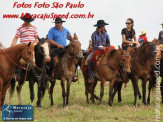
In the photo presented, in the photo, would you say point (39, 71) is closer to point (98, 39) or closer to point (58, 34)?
point (58, 34)

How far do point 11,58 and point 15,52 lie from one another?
223mm

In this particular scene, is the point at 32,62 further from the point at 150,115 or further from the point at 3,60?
Answer: the point at 150,115

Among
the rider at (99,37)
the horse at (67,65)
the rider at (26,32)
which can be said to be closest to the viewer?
the rider at (26,32)

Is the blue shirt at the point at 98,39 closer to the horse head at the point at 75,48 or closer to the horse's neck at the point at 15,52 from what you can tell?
the horse head at the point at 75,48

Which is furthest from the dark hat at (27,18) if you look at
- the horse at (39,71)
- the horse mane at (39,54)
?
the horse mane at (39,54)

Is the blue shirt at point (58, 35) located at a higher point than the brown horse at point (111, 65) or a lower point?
higher

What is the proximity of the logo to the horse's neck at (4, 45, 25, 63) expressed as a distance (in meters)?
1.50

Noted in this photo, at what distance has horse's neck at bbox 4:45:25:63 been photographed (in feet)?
33.5

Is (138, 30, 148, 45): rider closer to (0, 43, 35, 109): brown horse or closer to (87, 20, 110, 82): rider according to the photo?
(87, 20, 110, 82): rider

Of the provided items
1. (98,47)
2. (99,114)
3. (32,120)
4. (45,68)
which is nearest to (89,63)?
(98,47)

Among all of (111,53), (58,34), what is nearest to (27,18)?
(58,34)

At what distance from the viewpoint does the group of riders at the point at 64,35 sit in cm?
1193

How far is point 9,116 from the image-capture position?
9492 mm

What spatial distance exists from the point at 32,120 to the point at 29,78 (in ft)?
9.55
